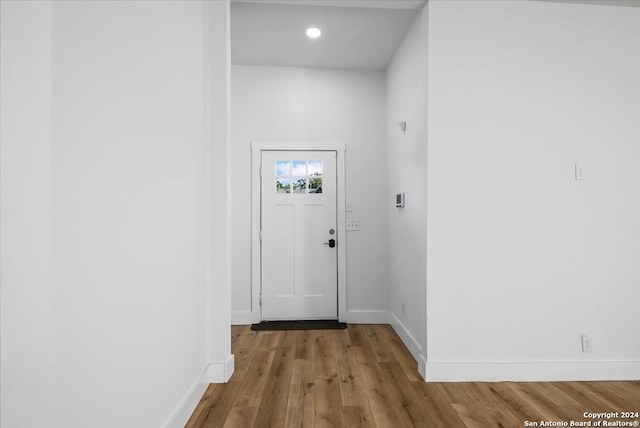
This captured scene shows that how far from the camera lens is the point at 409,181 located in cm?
273

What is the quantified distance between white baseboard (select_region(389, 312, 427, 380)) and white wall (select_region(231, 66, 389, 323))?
0.27m

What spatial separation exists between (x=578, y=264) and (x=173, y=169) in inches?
109

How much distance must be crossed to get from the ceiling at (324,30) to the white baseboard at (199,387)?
2676mm

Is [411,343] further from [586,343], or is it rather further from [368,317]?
[586,343]

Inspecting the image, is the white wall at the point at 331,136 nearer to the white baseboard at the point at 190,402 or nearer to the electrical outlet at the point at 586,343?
the white baseboard at the point at 190,402

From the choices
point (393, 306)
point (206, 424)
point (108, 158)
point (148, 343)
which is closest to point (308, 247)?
point (393, 306)

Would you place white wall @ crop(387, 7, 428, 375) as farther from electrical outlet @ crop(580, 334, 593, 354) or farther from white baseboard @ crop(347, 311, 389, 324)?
electrical outlet @ crop(580, 334, 593, 354)

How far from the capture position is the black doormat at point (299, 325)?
333 cm

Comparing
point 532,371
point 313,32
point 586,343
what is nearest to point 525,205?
point 586,343

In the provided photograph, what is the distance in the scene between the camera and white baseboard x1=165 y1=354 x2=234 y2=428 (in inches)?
64.2

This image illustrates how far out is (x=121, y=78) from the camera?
1207mm

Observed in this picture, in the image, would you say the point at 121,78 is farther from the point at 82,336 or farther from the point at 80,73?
the point at 82,336

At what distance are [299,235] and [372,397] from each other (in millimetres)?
1913


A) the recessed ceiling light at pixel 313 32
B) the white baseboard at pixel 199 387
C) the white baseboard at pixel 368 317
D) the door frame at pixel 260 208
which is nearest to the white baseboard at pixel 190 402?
the white baseboard at pixel 199 387
